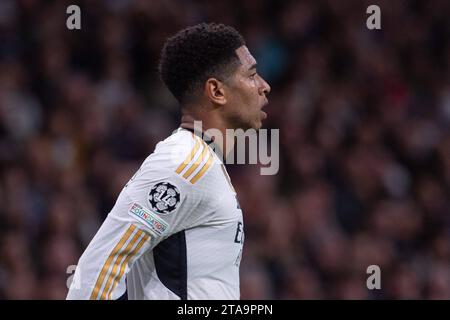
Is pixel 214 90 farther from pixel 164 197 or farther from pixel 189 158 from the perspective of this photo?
pixel 164 197

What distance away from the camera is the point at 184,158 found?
10.3 feet

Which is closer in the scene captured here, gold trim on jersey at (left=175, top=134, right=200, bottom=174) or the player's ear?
gold trim on jersey at (left=175, top=134, right=200, bottom=174)

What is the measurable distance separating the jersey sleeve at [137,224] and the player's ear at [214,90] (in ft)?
1.45

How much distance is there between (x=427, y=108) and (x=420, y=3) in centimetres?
152

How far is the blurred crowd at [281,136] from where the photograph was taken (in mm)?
7395

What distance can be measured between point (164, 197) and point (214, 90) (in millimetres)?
609

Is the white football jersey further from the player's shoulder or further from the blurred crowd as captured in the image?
the blurred crowd

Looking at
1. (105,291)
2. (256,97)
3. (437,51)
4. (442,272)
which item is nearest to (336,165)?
(442,272)

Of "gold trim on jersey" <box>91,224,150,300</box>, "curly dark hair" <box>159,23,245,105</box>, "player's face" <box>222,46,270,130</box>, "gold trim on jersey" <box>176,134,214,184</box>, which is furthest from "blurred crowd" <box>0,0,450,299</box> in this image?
"gold trim on jersey" <box>91,224,150,300</box>

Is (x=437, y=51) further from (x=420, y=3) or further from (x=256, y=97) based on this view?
(x=256, y=97)

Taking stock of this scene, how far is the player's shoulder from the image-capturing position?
Result: 3.11 m

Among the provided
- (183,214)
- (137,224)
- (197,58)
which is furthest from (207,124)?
(137,224)

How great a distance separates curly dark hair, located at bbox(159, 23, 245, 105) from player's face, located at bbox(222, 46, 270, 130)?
0.13ft

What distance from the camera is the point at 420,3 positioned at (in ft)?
33.6
